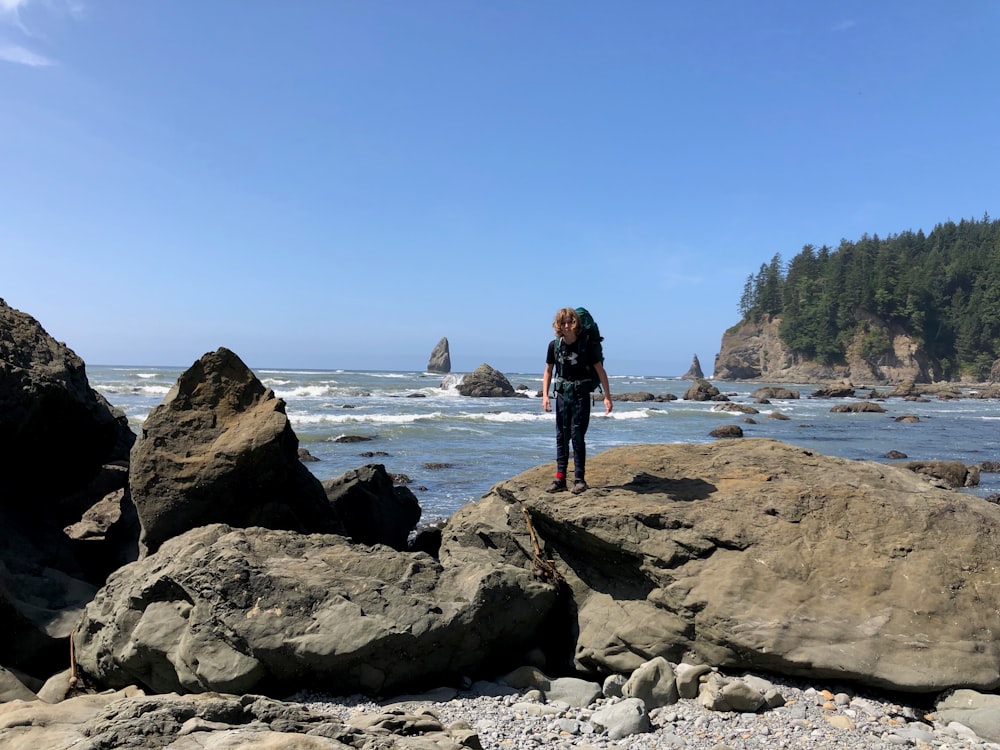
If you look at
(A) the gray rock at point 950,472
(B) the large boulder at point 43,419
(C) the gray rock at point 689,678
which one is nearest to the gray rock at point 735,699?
(C) the gray rock at point 689,678

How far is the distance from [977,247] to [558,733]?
129m

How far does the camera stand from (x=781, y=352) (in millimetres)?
102562

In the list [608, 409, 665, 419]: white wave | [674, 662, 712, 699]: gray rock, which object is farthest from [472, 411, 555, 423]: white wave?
[674, 662, 712, 699]: gray rock

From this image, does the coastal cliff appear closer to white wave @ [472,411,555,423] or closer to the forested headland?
the forested headland

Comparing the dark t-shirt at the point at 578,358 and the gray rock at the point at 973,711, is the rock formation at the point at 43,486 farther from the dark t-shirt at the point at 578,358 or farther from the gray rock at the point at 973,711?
the gray rock at the point at 973,711

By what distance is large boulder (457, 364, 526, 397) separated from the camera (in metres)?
54.0

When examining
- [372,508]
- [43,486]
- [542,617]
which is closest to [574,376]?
[542,617]

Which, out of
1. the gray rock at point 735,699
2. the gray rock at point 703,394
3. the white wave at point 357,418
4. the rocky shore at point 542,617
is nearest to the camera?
the rocky shore at point 542,617

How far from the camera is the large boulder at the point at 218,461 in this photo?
6.75 meters

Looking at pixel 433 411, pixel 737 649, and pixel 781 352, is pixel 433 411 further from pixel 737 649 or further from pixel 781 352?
pixel 781 352

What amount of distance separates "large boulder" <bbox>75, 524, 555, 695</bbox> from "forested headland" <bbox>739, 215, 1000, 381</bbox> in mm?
100954

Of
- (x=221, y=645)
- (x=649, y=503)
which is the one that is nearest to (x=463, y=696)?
(x=221, y=645)

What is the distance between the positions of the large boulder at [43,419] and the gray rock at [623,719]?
6.92 metres

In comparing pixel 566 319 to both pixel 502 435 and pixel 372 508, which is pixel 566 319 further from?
pixel 502 435
